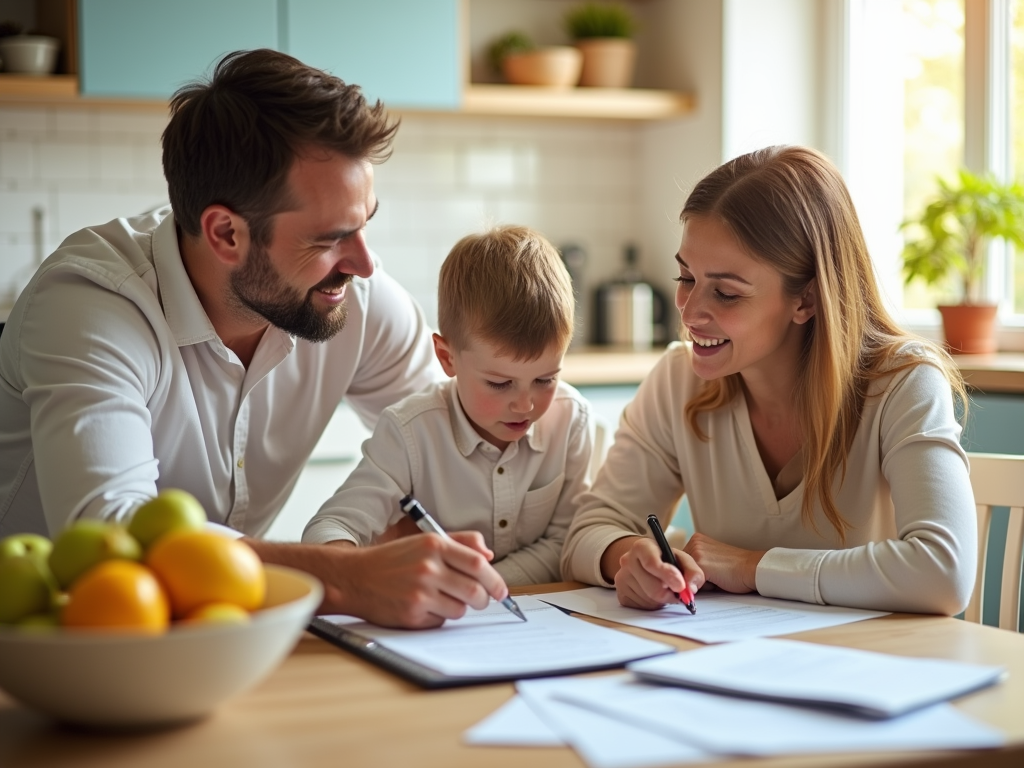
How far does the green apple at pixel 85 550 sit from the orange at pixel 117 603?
0.14 ft

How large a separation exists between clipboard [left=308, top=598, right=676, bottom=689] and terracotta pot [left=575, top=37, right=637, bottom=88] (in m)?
2.97

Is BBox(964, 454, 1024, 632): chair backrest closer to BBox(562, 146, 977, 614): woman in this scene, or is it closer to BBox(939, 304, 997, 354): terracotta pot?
BBox(562, 146, 977, 614): woman

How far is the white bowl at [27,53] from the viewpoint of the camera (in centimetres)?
331

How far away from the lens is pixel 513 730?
3.18ft

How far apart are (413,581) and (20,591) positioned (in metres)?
0.45

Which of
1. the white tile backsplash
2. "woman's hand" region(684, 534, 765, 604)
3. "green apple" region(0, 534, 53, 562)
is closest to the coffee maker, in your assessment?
the white tile backsplash

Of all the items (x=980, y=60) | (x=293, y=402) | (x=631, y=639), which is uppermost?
(x=980, y=60)

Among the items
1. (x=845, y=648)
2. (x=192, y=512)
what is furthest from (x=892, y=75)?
(x=192, y=512)

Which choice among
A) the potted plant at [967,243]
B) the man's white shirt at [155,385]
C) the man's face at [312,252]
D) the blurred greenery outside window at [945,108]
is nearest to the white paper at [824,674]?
the man's white shirt at [155,385]

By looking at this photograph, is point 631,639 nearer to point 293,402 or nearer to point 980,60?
point 293,402

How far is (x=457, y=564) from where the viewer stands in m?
1.30

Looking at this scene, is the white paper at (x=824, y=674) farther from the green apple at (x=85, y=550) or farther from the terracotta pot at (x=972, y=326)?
the terracotta pot at (x=972, y=326)

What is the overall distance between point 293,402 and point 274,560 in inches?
27.8

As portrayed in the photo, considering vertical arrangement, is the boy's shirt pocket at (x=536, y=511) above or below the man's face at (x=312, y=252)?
below
